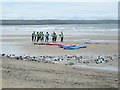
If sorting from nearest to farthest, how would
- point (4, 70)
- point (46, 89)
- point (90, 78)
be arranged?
point (46, 89), point (90, 78), point (4, 70)

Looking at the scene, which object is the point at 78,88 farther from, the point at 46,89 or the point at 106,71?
the point at 106,71

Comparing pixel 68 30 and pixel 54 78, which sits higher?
pixel 68 30

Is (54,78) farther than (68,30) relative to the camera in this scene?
No

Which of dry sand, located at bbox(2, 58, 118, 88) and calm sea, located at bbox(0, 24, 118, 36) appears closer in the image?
dry sand, located at bbox(2, 58, 118, 88)

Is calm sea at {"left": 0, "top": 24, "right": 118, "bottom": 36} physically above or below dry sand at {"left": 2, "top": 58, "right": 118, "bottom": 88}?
above

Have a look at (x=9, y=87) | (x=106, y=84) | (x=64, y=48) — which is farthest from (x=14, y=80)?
(x=64, y=48)

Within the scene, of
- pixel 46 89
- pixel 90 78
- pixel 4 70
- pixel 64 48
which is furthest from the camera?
pixel 64 48

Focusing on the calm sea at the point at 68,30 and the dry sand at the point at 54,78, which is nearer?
the dry sand at the point at 54,78

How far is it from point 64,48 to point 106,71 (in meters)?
12.0

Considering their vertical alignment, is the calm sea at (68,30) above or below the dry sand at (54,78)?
above

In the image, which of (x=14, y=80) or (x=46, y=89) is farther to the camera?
(x=14, y=80)

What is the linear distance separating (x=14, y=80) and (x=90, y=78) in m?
3.04

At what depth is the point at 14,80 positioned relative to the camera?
10289 mm

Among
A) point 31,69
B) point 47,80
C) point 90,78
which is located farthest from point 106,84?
point 31,69
